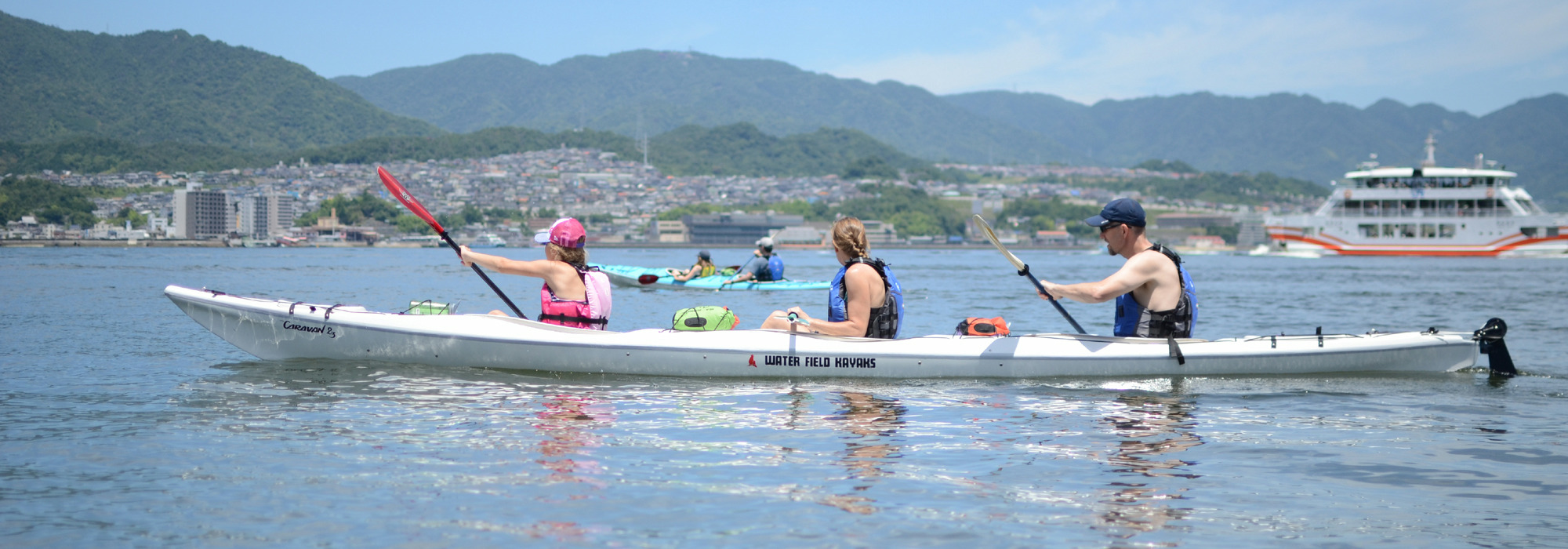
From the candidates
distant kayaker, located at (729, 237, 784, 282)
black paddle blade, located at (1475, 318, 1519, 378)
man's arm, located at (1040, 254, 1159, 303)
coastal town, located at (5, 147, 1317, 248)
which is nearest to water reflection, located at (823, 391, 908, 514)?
man's arm, located at (1040, 254, 1159, 303)

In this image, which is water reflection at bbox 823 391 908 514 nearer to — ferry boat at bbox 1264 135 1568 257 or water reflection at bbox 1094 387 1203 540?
water reflection at bbox 1094 387 1203 540

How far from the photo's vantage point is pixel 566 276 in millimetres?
10109

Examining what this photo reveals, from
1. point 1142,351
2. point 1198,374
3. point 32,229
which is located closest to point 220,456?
point 1142,351

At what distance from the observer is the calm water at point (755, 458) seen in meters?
5.17

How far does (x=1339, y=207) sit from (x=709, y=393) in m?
81.8

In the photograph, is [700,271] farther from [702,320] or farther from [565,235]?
[565,235]

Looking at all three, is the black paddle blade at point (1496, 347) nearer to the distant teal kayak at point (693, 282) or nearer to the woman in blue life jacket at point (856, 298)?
the woman in blue life jacket at point (856, 298)

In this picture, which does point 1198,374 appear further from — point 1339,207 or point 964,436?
point 1339,207

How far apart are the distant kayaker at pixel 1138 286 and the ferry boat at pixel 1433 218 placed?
255 ft

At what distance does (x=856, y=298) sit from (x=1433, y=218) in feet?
267

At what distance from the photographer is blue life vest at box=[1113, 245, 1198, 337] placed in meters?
9.99

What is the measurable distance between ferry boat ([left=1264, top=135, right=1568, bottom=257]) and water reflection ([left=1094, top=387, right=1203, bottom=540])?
7902 centimetres

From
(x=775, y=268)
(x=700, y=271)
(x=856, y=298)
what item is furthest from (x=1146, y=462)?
(x=700, y=271)

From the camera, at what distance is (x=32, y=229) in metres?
97.8
